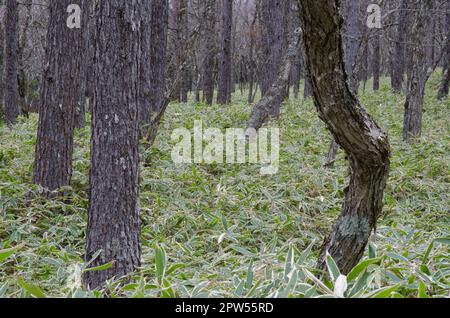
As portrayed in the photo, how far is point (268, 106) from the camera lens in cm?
748

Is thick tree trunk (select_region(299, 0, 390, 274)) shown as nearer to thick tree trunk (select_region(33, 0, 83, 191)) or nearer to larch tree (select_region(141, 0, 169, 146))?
thick tree trunk (select_region(33, 0, 83, 191))

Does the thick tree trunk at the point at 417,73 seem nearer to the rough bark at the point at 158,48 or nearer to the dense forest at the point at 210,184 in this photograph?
the dense forest at the point at 210,184

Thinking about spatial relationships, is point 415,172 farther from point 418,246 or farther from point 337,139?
point 337,139

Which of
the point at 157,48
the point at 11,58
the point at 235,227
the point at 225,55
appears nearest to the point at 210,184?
the point at 235,227

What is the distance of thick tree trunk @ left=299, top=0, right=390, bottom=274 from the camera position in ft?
6.64

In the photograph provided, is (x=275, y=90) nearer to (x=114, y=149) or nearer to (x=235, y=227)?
(x=235, y=227)

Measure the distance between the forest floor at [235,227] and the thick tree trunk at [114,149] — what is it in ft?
0.68

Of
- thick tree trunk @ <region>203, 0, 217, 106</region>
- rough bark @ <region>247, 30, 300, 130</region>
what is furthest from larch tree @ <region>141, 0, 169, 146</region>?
thick tree trunk @ <region>203, 0, 217, 106</region>

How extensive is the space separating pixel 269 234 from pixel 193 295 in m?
2.23

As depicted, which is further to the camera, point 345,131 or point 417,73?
point 417,73

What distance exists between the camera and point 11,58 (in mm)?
10172

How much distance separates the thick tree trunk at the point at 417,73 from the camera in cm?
750

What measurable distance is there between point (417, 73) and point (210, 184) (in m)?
4.26

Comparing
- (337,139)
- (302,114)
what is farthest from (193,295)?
(302,114)
